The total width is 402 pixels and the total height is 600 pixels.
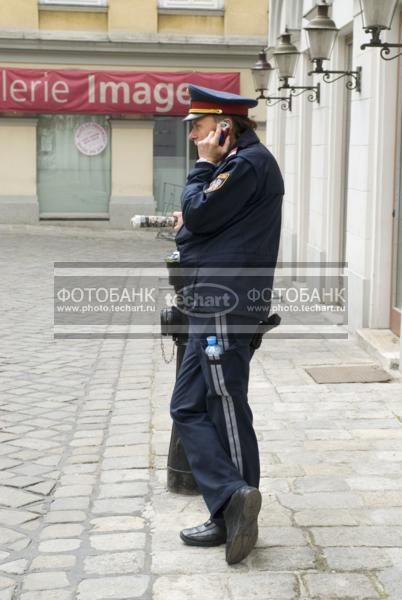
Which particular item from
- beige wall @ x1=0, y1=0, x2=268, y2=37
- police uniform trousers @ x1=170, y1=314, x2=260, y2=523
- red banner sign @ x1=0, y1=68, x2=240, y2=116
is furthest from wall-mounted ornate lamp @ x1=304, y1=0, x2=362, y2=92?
beige wall @ x1=0, y1=0, x2=268, y2=37

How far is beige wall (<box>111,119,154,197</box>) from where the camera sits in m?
23.0

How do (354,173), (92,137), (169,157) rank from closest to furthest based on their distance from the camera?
(354,173), (92,137), (169,157)

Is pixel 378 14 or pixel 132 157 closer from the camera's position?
pixel 378 14

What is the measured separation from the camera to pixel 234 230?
4.17 meters

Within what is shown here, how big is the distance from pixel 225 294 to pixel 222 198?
1.28ft

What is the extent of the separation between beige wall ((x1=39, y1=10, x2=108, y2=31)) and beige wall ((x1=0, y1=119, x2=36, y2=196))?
7.12 feet

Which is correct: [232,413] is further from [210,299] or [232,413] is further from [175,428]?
[175,428]

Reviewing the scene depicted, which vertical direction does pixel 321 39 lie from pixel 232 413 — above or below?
above

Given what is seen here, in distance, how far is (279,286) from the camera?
14023 millimetres

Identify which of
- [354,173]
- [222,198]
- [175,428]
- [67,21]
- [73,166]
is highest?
[67,21]

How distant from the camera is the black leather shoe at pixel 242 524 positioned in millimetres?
4004

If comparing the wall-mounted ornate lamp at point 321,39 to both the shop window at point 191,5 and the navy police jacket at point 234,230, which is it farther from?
the shop window at point 191,5

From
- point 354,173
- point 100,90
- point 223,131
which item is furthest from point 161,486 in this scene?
point 100,90

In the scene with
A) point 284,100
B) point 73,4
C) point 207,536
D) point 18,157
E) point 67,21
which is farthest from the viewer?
point 18,157
